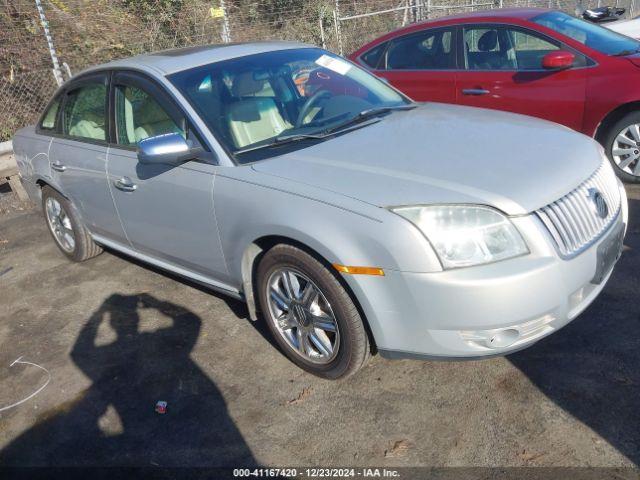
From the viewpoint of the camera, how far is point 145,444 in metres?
2.90

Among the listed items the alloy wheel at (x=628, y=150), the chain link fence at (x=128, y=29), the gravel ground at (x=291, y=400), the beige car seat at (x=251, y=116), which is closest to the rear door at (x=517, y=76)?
the alloy wheel at (x=628, y=150)

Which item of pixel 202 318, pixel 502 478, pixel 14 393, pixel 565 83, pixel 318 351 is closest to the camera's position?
pixel 502 478

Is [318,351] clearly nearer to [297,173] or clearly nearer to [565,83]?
[297,173]

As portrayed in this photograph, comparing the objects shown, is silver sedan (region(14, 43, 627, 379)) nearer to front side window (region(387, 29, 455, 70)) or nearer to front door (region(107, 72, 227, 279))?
front door (region(107, 72, 227, 279))

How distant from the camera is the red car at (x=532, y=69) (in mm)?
5305

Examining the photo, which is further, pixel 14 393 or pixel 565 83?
pixel 565 83

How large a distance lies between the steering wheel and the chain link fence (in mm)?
6172

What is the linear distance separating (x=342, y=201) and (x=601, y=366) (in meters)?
1.60

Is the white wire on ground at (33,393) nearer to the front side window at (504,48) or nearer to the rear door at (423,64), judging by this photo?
the rear door at (423,64)

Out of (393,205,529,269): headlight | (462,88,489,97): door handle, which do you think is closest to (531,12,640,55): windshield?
(462,88,489,97): door handle

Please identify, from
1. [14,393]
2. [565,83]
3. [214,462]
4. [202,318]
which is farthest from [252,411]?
[565,83]

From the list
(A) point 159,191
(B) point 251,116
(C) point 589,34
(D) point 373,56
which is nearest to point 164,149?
Result: (A) point 159,191

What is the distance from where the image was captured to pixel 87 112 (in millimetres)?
4477

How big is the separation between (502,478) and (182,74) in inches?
113
